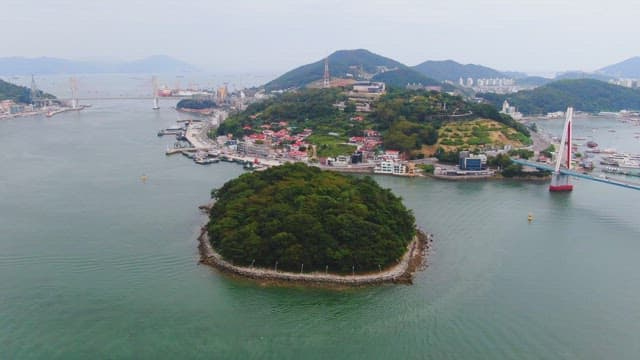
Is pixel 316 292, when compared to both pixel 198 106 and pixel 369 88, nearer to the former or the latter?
pixel 369 88

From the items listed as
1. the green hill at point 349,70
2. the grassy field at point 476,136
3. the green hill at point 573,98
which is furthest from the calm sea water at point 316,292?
the green hill at point 349,70

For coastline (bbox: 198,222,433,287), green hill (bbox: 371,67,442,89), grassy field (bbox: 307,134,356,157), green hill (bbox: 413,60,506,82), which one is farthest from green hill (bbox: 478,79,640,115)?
coastline (bbox: 198,222,433,287)

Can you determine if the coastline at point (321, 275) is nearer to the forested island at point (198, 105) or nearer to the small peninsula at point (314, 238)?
the small peninsula at point (314, 238)

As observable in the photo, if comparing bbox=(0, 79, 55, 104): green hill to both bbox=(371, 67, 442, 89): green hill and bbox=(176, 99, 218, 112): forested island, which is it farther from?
bbox=(371, 67, 442, 89): green hill

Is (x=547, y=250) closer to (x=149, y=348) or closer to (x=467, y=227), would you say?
(x=467, y=227)

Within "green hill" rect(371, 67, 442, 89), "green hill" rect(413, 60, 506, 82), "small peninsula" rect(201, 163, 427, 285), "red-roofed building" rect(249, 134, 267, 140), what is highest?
"green hill" rect(413, 60, 506, 82)

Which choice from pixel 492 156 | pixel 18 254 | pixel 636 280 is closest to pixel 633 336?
pixel 636 280
